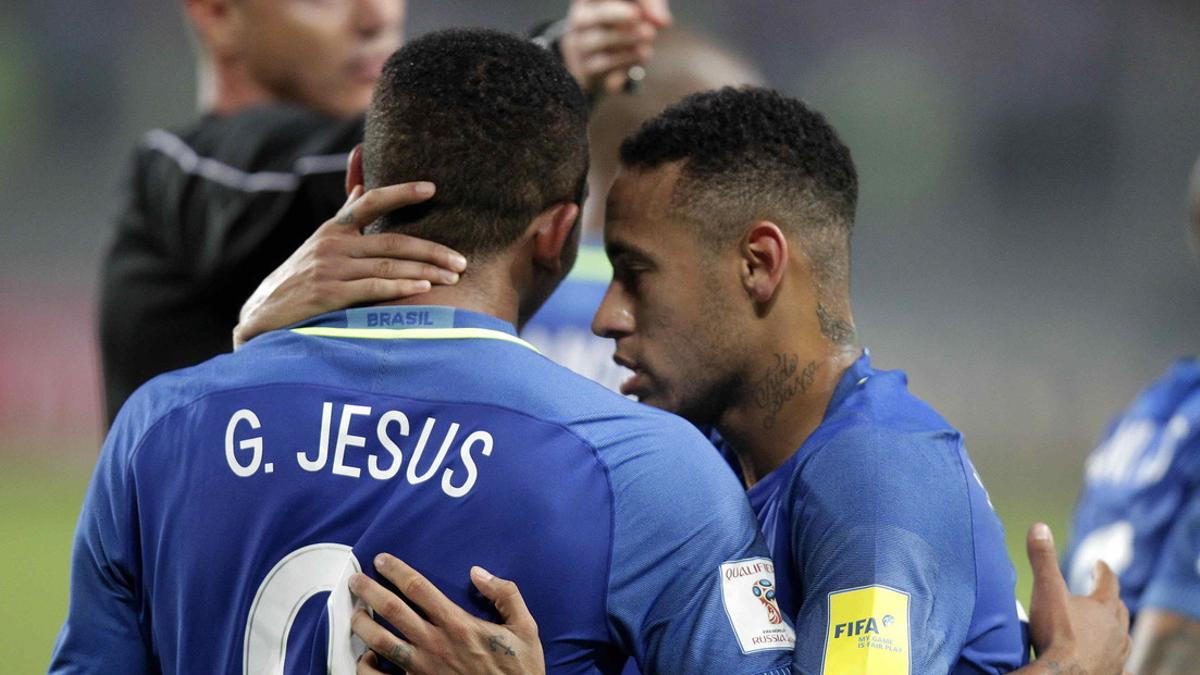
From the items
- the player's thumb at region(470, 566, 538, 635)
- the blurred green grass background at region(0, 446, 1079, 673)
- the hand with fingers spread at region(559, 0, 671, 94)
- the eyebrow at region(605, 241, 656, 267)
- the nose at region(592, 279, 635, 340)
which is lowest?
the blurred green grass background at region(0, 446, 1079, 673)

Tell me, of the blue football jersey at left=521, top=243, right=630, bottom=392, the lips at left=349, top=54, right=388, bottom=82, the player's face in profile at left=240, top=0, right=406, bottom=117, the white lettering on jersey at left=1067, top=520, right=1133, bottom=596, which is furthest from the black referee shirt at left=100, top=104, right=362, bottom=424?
the white lettering on jersey at left=1067, top=520, right=1133, bottom=596

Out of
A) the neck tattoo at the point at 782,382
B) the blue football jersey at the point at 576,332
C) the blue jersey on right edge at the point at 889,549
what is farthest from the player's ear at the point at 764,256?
the blue football jersey at the point at 576,332

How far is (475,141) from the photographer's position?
199 cm

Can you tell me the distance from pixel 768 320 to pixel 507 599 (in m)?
0.68

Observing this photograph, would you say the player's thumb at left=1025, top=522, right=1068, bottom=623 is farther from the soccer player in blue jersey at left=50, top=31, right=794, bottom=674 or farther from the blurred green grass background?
the blurred green grass background

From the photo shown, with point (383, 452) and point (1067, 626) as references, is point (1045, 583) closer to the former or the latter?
point (1067, 626)

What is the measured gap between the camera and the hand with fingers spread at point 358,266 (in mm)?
1974

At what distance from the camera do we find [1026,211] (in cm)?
1390

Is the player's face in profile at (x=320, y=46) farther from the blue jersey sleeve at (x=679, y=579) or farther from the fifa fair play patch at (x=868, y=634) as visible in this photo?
the fifa fair play patch at (x=868, y=634)

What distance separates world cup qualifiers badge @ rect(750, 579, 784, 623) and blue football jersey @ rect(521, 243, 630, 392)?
1.54 m

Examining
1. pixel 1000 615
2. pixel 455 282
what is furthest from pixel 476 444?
pixel 1000 615

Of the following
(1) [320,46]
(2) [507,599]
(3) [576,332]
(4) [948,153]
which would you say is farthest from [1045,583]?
(4) [948,153]

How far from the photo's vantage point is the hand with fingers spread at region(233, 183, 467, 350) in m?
1.97

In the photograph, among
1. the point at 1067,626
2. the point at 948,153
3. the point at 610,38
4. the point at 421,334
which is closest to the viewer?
the point at 421,334
